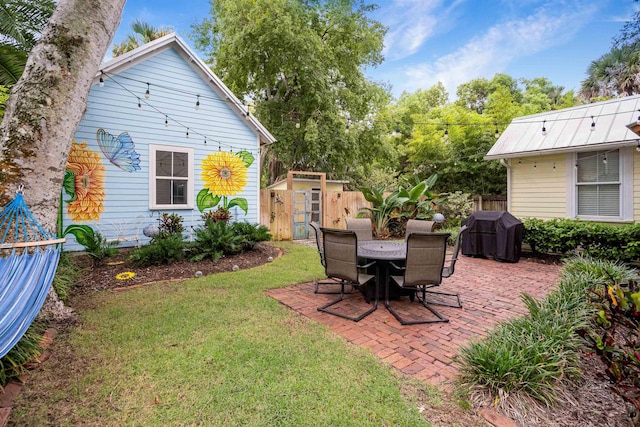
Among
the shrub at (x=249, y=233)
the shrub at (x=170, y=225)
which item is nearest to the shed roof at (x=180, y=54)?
the shrub at (x=249, y=233)

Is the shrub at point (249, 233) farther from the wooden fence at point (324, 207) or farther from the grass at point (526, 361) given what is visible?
the grass at point (526, 361)

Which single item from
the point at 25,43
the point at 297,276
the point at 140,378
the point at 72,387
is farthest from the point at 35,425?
the point at 25,43

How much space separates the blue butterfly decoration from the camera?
6984 mm

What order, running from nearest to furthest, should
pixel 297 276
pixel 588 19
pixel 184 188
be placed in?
pixel 297 276, pixel 184 188, pixel 588 19

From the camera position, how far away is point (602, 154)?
7.70 m

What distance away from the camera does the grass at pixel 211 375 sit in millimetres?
2145

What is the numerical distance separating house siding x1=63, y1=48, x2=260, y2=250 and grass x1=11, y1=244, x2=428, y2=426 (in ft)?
12.1

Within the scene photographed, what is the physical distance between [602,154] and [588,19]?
4219 mm

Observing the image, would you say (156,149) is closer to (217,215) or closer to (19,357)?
(217,215)

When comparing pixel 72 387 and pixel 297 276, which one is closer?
pixel 72 387

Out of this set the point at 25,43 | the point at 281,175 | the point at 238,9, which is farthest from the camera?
the point at 281,175

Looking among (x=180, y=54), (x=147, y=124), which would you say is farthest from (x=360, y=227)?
(x=180, y=54)

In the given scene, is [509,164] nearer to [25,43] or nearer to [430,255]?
[430,255]

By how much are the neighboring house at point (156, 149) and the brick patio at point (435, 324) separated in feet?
14.8
